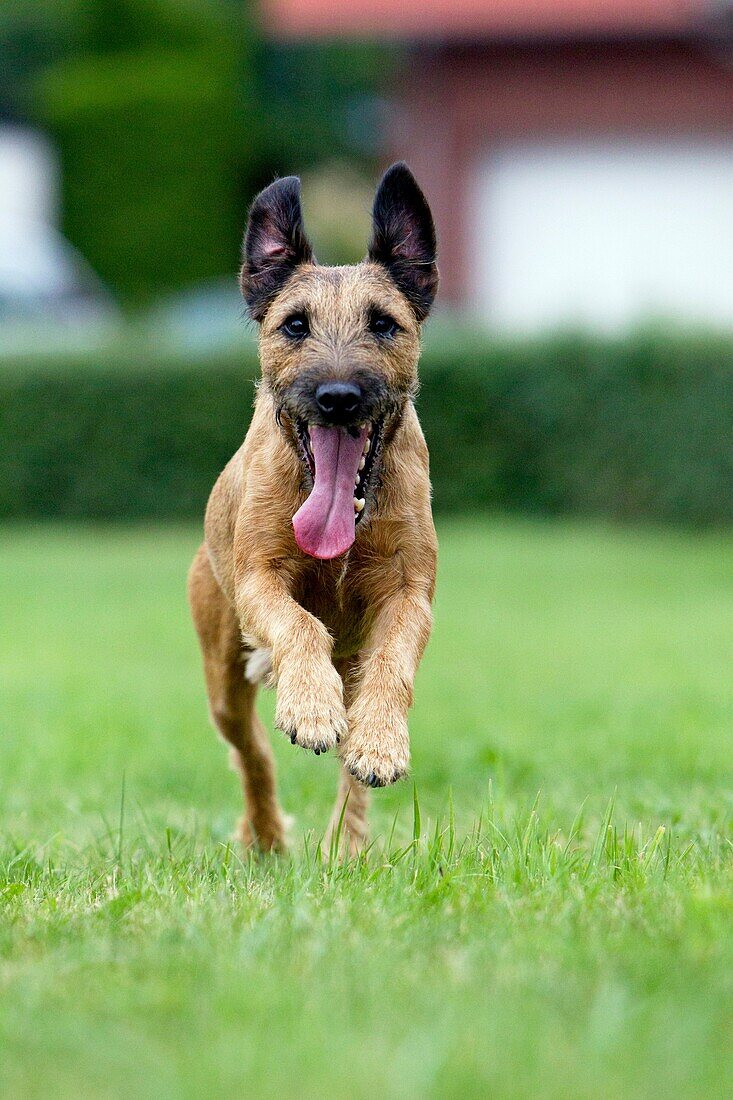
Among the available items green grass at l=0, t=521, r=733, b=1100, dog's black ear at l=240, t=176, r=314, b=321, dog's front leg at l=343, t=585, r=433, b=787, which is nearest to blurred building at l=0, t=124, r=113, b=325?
green grass at l=0, t=521, r=733, b=1100

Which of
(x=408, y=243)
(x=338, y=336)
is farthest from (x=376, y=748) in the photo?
(x=408, y=243)


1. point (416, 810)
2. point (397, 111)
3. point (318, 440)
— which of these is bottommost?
point (416, 810)

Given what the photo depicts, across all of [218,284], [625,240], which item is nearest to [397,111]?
[625,240]

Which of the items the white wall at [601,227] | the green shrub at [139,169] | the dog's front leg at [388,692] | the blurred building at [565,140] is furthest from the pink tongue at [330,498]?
the green shrub at [139,169]

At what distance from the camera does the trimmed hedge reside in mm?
16625

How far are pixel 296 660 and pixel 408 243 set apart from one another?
4.64 feet

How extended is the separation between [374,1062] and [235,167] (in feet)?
104

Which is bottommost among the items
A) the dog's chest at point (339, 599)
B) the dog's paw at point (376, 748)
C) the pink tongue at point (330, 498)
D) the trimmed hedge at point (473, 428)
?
the trimmed hedge at point (473, 428)

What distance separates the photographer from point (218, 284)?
98.0ft

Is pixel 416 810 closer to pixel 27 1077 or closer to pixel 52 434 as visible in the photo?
pixel 27 1077

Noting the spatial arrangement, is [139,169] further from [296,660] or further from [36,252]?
[296,660]

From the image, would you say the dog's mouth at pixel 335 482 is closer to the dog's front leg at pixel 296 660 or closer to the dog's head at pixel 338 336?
the dog's head at pixel 338 336

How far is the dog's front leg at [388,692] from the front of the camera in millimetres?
3986

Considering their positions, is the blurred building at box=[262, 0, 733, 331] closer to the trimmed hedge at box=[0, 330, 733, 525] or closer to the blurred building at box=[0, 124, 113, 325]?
the trimmed hedge at box=[0, 330, 733, 525]
